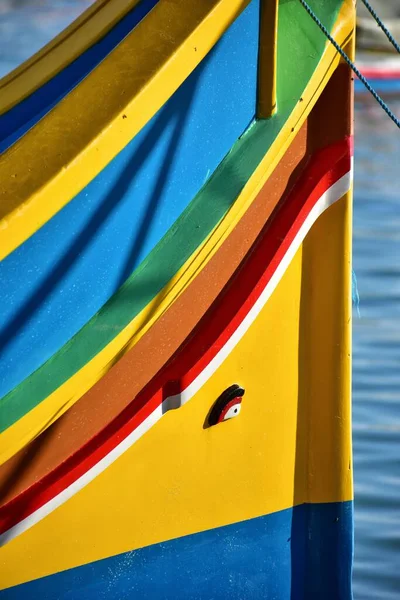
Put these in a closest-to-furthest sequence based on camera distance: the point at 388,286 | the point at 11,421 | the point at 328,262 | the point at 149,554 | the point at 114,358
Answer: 1. the point at 11,421
2. the point at 114,358
3. the point at 149,554
4. the point at 328,262
5. the point at 388,286

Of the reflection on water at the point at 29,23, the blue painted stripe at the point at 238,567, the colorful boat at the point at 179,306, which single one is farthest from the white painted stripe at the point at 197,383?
the reflection on water at the point at 29,23

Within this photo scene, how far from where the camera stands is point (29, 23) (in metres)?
16.3

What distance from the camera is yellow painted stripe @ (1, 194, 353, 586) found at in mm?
1949

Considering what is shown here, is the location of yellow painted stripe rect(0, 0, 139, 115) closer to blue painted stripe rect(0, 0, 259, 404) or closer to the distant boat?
blue painted stripe rect(0, 0, 259, 404)

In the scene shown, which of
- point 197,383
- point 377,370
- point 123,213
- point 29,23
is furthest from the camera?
point 29,23

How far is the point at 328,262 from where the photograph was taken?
2182 mm

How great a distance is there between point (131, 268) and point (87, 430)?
0.27 m

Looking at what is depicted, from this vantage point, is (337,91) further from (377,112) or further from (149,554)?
(377,112)

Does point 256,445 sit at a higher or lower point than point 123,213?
lower

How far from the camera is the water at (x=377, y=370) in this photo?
3.16m

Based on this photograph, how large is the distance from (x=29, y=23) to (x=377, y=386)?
13018mm

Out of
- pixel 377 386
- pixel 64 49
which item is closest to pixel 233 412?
pixel 64 49

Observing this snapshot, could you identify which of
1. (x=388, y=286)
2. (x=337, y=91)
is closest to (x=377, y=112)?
(x=388, y=286)

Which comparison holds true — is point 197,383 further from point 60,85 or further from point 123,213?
point 60,85
